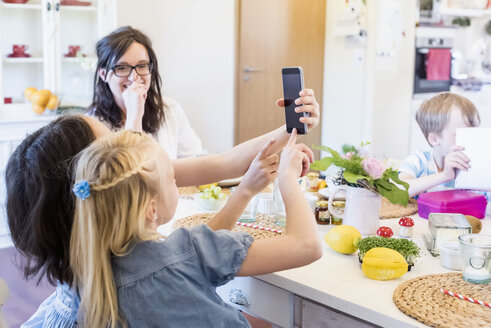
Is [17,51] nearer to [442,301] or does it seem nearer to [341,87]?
[341,87]

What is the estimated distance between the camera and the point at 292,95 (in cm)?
163

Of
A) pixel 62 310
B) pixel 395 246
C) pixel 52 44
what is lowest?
pixel 62 310

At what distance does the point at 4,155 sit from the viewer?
4.12 meters

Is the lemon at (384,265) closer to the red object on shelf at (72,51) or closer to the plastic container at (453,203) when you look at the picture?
the plastic container at (453,203)

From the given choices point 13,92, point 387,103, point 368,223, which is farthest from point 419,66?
point 368,223

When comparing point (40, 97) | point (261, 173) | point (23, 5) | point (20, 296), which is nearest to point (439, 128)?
point (261, 173)

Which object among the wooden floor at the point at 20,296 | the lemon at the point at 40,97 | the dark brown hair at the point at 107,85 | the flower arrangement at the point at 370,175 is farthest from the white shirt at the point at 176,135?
the lemon at the point at 40,97

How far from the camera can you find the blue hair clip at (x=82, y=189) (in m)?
1.13

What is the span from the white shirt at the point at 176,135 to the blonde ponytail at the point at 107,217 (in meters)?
1.65

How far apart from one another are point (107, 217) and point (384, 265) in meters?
0.65

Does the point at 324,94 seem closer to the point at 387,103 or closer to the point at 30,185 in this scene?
the point at 387,103

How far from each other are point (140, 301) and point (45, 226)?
9.7 inches

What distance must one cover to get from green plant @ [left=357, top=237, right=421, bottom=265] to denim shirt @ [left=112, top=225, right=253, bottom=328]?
45 cm

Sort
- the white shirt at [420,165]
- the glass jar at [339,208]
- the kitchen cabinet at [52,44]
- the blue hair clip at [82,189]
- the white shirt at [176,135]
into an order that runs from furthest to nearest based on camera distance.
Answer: the kitchen cabinet at [52,44] < the white shirt at [176,135] < the white shirt at [420,165] < the glass jar at [339,208] < the blue hair clip at [82,189]
